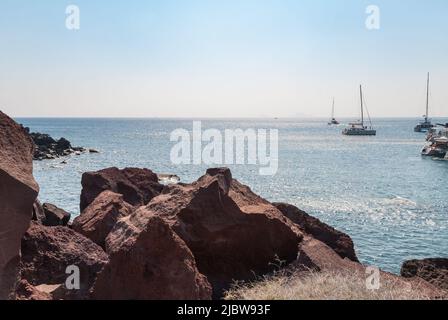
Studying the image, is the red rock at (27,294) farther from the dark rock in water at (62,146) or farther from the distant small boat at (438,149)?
the distant small boat at (438,149)

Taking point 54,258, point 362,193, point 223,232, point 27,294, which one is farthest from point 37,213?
point 362,193

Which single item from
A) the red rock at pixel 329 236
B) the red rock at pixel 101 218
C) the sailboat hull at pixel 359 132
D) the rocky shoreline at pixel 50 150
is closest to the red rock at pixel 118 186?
the red rock at pixel 101 218

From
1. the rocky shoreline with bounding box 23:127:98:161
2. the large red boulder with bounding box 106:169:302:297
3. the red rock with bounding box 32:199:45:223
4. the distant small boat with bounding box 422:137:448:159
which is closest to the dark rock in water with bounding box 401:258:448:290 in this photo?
the large red boulder with bounding box 106:169:302:297

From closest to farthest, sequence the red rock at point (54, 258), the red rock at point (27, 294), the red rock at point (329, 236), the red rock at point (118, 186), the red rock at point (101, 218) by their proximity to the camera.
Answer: the red rock at point (27, 294) < the red rock at point (54, 258) < the red rock at point (101, 218) < the red rock at point (329, 236) < the red rock at point (118, 186)

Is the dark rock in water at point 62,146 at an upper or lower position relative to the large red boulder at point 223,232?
lower

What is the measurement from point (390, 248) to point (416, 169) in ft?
149

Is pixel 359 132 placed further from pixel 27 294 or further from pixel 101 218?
pixel 27 294

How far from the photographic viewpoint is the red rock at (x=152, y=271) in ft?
24.8

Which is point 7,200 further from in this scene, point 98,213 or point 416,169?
point 416,169

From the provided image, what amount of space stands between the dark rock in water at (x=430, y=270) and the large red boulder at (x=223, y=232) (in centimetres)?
356

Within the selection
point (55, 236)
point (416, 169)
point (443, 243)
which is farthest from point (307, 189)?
point (55, 236)

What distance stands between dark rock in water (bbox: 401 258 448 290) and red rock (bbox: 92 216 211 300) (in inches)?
273

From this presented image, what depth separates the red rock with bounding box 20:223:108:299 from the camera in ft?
28.8

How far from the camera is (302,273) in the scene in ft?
32.2
